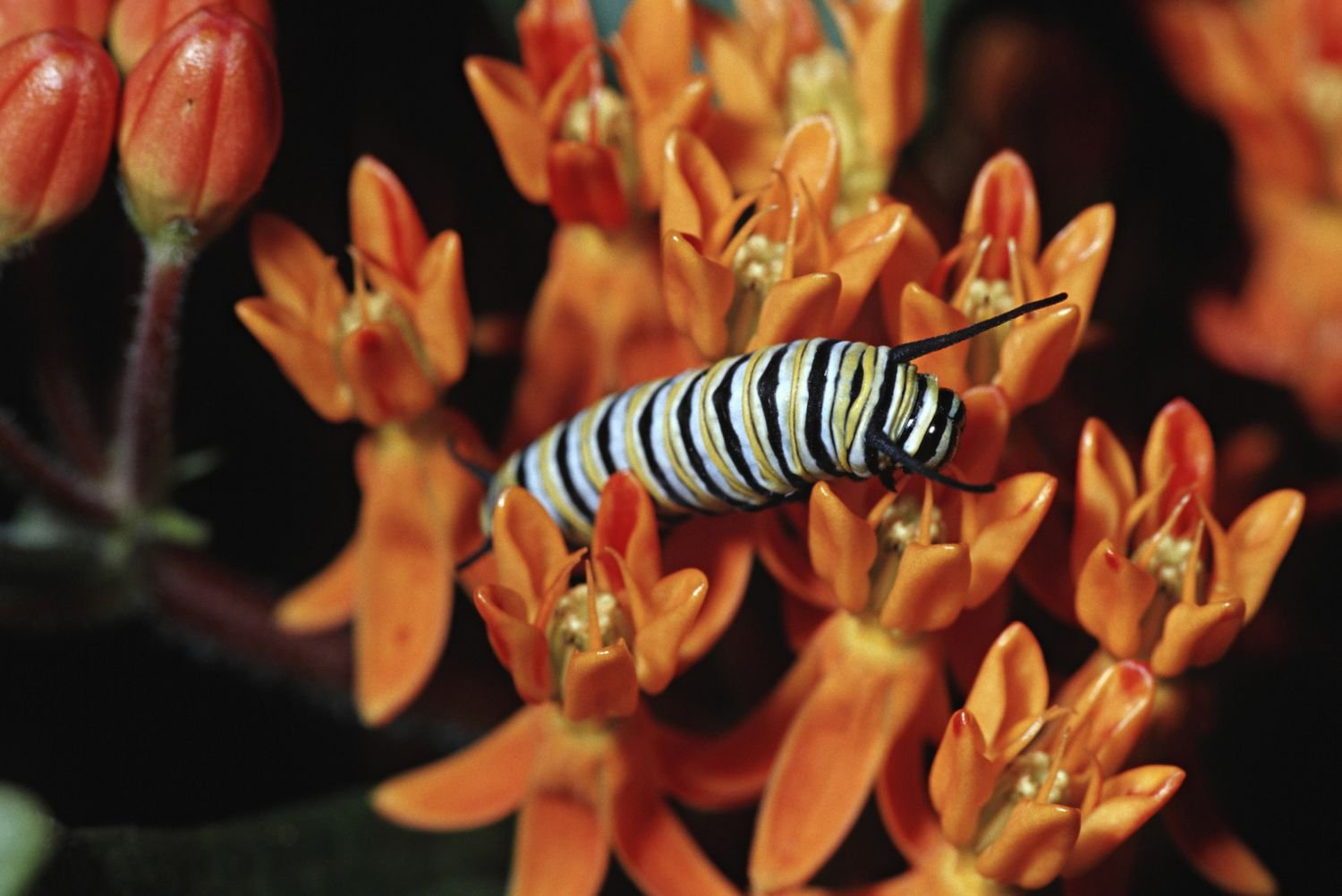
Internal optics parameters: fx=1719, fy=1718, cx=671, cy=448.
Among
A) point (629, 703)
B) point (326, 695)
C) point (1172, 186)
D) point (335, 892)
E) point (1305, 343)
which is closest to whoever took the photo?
point (629, 703)

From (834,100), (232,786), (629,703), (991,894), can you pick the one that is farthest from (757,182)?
(232,786)

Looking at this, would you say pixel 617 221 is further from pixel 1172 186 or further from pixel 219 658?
pixel 1172 186

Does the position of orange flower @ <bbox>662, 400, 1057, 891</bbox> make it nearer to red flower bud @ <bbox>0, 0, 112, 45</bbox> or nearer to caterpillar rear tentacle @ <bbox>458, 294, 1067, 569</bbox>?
caterpillar rear tentacle @ <bbox>458, 294, 1067, 569</bbox>

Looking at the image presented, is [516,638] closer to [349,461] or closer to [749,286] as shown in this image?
[749,286]

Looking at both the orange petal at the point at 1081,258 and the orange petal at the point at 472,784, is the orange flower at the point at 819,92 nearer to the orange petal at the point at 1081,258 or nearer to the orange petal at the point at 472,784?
the orange petal at the point at 1081,258

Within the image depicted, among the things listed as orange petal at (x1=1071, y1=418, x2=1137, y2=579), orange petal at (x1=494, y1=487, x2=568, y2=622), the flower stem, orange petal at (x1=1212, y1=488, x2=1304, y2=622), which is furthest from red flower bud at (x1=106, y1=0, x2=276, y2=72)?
orange petal at (x1=1212, y1=488, x2=1304, y2=622)

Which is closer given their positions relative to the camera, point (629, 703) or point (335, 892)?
point (629, 703)
